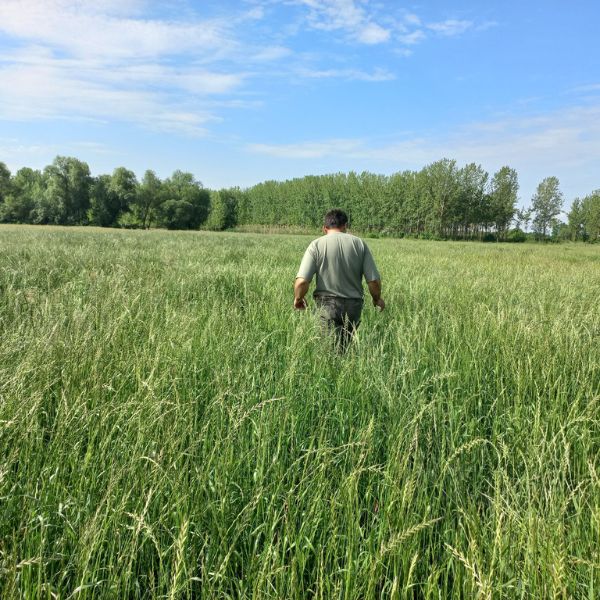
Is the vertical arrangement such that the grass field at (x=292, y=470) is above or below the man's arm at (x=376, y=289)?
below

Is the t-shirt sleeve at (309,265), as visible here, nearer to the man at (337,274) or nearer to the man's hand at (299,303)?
the man at (337,274)

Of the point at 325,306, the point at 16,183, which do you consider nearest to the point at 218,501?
the point at 325,306

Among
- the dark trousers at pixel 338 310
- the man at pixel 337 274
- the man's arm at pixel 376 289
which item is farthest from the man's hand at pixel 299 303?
the man's arm at pixel 376 289

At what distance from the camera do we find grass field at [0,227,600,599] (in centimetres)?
163

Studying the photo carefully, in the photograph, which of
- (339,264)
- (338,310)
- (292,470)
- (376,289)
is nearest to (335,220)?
(339,264)

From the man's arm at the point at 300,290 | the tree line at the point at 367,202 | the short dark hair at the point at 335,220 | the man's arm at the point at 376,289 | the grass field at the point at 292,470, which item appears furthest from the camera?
the tree line at the point at 367,202

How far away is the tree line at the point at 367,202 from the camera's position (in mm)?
75062

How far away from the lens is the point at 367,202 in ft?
294

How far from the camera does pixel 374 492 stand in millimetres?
2344

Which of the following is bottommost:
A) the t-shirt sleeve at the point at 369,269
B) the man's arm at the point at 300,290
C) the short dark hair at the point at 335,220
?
the man's arm at the point at 300,290

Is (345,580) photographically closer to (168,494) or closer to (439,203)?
(168,494)

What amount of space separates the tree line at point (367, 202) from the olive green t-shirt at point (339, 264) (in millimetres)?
77414

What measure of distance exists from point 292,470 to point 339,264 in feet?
10.6

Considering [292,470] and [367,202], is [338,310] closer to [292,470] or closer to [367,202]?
[292,470]
